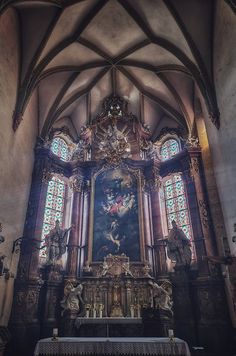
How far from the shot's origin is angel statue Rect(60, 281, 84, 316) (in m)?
11.4

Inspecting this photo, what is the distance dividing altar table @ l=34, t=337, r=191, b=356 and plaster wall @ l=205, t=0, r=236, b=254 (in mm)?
4499

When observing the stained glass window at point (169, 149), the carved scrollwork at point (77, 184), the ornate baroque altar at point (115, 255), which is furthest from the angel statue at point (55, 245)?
the stained glass window at point (169, 149)

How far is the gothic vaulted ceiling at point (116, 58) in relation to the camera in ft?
39.6

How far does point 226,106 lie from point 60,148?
10.8m

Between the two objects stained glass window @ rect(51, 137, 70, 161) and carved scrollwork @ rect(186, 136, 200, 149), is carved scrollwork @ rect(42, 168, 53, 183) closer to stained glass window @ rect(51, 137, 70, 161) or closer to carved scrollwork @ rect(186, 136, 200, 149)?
stained glass window @ rect(51, 137, 70, 161)

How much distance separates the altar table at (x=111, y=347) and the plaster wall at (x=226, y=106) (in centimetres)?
450

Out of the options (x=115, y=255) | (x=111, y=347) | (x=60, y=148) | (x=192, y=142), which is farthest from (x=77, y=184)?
(x=111, y=347)

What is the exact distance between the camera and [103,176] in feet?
52.6

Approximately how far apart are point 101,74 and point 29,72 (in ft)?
17.4

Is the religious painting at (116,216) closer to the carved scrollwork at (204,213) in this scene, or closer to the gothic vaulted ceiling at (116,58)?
the carved scrollwork at (204,213)

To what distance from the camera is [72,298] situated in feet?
37.9

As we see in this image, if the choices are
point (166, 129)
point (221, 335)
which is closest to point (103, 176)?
point (166, 129)

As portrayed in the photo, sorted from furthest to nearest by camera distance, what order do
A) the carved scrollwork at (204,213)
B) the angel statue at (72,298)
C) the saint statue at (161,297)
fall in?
the carved scrollwork at (204,213)
the angel statue at (72,298)
the saint statue at (161,297)

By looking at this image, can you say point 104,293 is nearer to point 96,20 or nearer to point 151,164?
point 151,164
